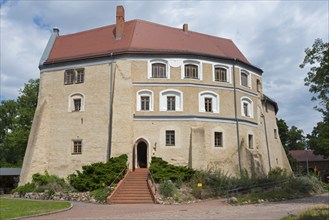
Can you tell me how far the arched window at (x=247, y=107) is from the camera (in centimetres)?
3273

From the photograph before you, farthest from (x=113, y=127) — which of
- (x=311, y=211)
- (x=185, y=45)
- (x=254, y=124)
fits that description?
(x=311, y=211)

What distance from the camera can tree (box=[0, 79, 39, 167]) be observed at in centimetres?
4387

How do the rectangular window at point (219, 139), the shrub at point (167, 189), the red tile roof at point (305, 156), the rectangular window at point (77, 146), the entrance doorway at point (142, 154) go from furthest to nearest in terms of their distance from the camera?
the red tile roof at point (305, 156), the rectangular window at point (219, 139), the rectangular window at point (77, 146), the entrance doorway at point (142, 154), the shrub at point (167, 189)

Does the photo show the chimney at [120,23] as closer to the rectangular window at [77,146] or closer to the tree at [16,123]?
the rectangular window at [77,146]

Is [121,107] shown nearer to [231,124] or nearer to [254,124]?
[231,124]

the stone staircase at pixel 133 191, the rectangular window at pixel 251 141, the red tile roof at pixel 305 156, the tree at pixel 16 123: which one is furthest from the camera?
the red tile roof at pixel 305 156

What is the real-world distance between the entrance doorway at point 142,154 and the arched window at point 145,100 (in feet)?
9.38

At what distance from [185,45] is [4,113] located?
28.0 metres

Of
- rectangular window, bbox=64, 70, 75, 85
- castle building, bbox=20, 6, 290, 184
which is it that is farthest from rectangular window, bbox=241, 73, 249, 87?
rectangular window, bbox=64, 70, 75, 85

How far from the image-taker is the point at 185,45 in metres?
32.7

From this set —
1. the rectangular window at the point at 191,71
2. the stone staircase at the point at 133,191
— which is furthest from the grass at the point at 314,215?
the rectangular window at the point at 191,71

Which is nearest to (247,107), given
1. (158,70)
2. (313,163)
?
(158,70)

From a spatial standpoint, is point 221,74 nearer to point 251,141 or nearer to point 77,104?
point 251,141

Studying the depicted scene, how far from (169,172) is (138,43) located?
12.0m
